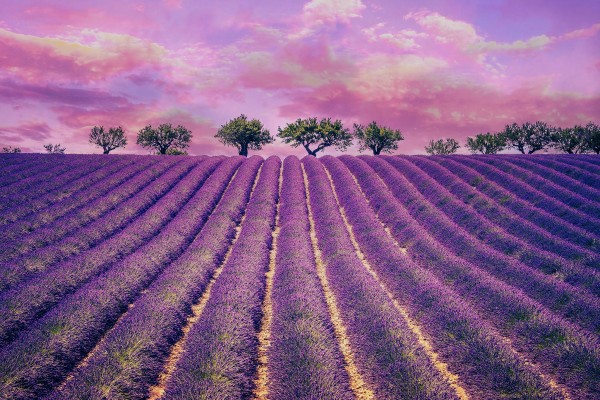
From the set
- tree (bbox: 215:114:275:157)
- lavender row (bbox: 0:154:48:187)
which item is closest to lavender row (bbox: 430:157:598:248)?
lavender row (bbox: 0:154:48:187)

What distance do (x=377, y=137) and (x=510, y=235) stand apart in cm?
3926

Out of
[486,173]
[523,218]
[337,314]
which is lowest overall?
[337,314]

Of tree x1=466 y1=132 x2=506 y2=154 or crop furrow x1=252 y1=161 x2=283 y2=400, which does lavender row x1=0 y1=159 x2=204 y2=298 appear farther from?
tree x1=466 y1=132 x2=506 y2=154

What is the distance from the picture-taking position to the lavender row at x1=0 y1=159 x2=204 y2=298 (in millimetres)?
7406

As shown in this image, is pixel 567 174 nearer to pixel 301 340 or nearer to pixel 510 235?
pixel 510 235

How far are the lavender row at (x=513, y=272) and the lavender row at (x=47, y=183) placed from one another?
15.0 meters

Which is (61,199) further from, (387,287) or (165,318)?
(387,287)

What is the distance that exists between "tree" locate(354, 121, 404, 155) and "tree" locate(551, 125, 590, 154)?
2064 cm

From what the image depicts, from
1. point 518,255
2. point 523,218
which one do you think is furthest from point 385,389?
point 523,218

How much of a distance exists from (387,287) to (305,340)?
3.32m

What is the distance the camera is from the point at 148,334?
518 cm

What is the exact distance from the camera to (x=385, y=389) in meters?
4.12

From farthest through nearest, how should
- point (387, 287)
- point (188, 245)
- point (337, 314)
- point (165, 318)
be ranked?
point (188, 245) < point (387, 287) < point (337, 314) < point (165, 318)

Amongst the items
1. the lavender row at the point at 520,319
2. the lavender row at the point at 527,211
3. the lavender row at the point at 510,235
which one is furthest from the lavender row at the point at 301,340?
the lavender row at the point at 527,211
